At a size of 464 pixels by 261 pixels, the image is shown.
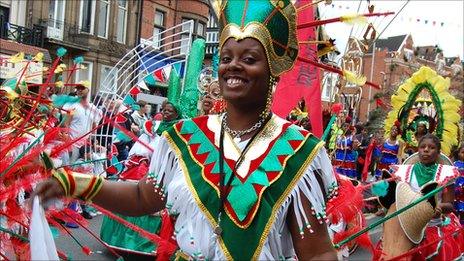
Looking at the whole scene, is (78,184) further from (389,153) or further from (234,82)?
(389,153)

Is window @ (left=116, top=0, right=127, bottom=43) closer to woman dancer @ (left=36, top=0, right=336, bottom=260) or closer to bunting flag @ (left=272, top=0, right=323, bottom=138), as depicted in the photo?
bunting flag @ (left=272, top=0, right=323, bottom=138)

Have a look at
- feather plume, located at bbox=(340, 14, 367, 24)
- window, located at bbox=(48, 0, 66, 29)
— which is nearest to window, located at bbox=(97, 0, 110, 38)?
window, located at bbox=(48, 0, 66, 29)

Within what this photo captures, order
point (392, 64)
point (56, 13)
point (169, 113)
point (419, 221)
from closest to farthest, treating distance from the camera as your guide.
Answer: point (419, 221), point (169, 113), point (56, 13), point (392, 64)

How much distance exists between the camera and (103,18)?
2555 centimetres

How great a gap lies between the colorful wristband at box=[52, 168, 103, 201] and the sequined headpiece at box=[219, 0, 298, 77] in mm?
710

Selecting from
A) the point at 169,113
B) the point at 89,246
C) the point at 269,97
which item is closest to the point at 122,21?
the point at 89,246

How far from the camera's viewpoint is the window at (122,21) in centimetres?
2645

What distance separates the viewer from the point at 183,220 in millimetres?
2172

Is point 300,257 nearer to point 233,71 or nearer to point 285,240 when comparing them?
point 285,240

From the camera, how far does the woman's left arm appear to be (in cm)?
202

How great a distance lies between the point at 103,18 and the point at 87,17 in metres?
0.95

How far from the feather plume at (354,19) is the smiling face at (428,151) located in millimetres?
2896

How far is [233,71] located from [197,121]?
323 mm

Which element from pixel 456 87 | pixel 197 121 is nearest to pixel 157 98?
pixel 197 121
